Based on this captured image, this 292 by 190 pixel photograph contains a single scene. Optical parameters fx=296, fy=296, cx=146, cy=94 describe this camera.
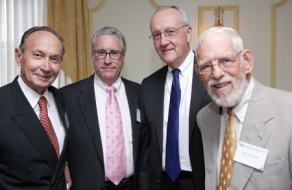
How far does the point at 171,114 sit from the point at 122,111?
460mm

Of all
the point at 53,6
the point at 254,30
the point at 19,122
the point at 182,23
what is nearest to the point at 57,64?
the point at 19,122

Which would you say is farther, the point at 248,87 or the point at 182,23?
the point at 182,23

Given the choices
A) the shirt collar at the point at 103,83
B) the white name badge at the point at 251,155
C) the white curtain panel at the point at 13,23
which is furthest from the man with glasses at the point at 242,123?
the white curtain panel at the point at 13,23

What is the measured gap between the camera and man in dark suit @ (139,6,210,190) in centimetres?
209

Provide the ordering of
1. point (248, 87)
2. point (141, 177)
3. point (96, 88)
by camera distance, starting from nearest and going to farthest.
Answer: point (248, 87)
point (141, 177)
point (96, 88)

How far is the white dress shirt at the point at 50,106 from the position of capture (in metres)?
1.86

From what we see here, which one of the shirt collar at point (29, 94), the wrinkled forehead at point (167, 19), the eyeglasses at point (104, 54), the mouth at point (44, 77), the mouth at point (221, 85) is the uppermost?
the wrinkled forehead at point (167, 19)

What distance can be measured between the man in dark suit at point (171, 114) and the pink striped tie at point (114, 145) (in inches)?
6.8

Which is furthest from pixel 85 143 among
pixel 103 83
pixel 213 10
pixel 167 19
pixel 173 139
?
pixel 213 10

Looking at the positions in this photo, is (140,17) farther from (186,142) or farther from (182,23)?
(186,142)

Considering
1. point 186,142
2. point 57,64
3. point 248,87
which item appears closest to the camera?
point 248,87

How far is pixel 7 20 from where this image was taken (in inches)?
136

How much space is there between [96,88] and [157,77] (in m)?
0.52

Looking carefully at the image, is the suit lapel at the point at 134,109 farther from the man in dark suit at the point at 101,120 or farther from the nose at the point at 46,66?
the nose at the point at 46,66
